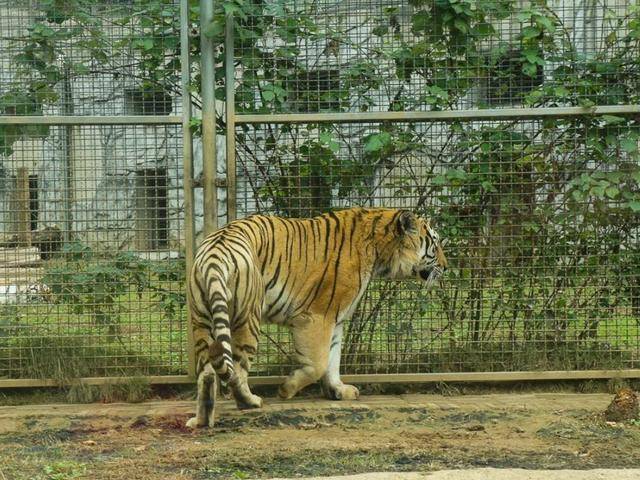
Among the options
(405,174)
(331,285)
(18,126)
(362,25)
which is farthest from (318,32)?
(18,126)

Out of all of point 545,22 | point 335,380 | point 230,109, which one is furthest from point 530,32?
point 335,380

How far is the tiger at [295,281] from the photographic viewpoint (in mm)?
6070

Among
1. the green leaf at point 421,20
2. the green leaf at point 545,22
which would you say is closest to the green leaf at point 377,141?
the green leaf at point 421,20

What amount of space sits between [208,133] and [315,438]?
2649 mm

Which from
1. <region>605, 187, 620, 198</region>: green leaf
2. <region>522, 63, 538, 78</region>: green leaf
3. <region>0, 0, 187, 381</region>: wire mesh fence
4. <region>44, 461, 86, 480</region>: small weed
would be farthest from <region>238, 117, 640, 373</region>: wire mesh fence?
<region>44, 461, 86, 480</region>: small weed

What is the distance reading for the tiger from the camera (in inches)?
239

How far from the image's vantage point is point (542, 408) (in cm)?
667

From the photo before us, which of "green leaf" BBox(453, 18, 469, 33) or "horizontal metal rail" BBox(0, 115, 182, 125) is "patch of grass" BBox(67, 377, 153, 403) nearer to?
"horizontal metal rail" BBox(0, 115, 182, 125)

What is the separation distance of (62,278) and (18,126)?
1258 mm

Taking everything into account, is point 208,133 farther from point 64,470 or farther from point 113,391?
point 64,470

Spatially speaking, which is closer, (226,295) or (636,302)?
(226,295)

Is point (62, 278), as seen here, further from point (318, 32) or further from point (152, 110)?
point (318, 32)

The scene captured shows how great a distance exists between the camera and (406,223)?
23.6 ft

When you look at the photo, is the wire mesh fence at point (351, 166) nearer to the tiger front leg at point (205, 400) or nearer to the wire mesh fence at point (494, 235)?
the wire mesh fence at point (494, 235)
